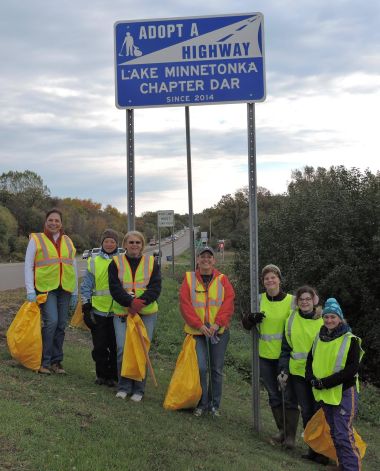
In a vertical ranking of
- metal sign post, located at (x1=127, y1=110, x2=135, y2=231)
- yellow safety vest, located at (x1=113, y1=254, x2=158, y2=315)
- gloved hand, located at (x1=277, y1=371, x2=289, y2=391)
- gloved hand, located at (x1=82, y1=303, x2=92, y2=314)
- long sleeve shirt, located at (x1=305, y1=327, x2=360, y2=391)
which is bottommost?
gloved hand, located at (x1=277, y1=371, x2=289, y2=391)

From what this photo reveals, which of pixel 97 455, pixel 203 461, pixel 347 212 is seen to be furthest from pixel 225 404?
pixel 347 212

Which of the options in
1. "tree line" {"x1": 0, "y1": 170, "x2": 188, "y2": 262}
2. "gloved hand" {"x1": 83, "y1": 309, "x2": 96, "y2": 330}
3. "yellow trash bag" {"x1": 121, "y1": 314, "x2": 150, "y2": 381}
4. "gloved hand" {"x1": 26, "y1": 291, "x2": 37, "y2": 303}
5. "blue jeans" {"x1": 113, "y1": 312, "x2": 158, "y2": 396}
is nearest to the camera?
"yellow trash bag" {"x1": 121, "y1": 314, "x2": 150, "y2": 381}

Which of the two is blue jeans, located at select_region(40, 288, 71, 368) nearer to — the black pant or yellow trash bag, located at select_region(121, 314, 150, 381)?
the black pant

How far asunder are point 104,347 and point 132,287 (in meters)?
0.92

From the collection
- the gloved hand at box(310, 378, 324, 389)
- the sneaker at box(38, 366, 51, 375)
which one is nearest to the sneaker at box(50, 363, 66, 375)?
the sneaker at box(38, 366, 51, 375)

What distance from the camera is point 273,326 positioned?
5.64 metres

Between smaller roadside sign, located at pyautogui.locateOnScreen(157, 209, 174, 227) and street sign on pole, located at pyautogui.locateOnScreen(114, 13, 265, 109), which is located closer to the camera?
street sign on pole, located at pyautogui.locateOnScreen(114, 13, 265, 109)

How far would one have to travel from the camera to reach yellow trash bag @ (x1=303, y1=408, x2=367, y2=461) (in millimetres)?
5191

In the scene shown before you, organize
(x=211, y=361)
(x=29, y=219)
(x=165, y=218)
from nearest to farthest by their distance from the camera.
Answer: (x=211, y=361) → (x=165, y=218) → (x=29, y=219)

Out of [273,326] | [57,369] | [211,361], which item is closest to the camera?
[273,326]

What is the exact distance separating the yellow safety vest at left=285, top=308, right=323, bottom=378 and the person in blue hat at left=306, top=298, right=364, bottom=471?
0.96 ft

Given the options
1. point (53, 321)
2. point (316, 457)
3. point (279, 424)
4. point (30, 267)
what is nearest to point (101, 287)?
point (53, 321)

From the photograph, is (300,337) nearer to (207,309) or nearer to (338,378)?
(338,378)

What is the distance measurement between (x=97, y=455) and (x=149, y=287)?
2.08m
